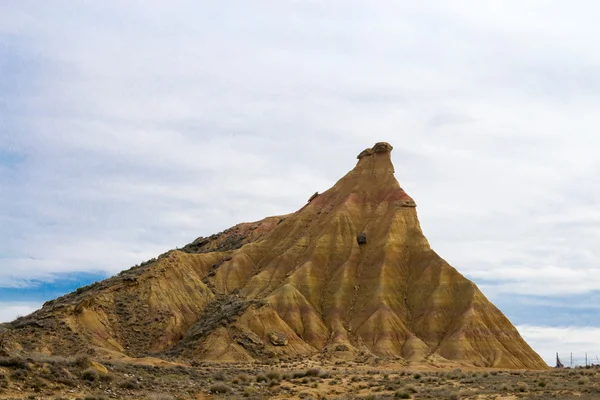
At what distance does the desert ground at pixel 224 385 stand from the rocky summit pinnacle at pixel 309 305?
25479 millimetres

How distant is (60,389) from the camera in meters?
29.7

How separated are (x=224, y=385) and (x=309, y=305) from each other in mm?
48109

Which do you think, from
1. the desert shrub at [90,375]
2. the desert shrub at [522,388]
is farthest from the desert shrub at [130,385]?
the desert shrub at [522,388]

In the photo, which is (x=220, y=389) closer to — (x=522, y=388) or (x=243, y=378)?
(x=243, y=378)

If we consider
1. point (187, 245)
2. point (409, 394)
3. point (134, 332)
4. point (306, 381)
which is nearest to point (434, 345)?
point (134, 332)

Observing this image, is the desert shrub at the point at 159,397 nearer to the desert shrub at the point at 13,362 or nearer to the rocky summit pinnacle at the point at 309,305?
the desert shrub at the point at 13,362

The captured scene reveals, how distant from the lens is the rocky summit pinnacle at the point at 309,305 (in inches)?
2928

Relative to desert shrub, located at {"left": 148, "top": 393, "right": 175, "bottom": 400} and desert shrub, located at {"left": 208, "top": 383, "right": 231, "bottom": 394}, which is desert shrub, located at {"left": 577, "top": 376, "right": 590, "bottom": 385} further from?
desert shrub, located at {"left": 148, "top": 393, "right": 175, "bottom": 400}

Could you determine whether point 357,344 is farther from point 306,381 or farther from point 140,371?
point 140,371

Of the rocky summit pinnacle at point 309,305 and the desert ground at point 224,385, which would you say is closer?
the desert ground at point 224,385

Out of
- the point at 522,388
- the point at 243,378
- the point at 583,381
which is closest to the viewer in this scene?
the point at 522,388

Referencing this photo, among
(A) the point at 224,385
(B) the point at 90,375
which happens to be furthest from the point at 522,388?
(B) the point at 90,375

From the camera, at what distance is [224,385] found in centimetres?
3756

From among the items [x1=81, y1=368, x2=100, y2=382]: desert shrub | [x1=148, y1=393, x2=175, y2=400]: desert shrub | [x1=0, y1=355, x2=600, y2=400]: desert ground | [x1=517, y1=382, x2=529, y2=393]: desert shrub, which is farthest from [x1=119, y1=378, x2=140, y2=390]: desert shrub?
[x1=517, y1=382, x2=529, y2=393]: desert shrub
